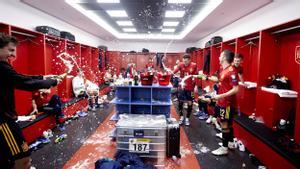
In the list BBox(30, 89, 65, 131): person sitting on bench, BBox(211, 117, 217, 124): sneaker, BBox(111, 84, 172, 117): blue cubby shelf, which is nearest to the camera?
BBox(111, 84, 172, 117): blue cubby shelf

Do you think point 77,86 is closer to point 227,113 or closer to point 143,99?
point 143,99

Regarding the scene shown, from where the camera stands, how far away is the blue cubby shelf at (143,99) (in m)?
3.64

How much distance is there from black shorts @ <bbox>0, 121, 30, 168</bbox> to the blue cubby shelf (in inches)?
77.5

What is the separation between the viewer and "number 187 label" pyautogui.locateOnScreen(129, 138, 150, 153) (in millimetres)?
2703

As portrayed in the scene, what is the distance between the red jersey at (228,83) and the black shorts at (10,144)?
8.16 feet

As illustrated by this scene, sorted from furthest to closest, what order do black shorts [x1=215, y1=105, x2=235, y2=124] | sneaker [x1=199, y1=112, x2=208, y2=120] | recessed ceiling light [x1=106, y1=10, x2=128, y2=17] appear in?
1. recessed ceiling light [x1=106, y1=10, x2=128, y2=17]
2. sneaker [x1=199, y1=112, x2=208, y2=120]
3. black shorts [x1=215, y1=105, x2=235, y2=124]

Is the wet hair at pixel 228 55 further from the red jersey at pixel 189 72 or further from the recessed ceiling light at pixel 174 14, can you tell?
the recessed ceiling light at pixel 174 14

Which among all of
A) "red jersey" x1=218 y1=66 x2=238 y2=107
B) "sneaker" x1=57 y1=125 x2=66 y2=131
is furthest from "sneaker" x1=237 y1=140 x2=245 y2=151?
"sneaker" x1=57 y1=125 x2=66 y2=131

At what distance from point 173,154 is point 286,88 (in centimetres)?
208

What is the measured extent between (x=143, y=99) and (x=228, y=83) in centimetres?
152

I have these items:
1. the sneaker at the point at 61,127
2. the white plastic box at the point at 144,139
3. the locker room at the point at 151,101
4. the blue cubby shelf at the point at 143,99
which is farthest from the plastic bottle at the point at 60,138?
the white plastic box at the point at 144,139

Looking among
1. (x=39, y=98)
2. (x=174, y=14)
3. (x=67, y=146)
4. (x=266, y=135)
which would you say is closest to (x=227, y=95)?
(x=266, y=135)

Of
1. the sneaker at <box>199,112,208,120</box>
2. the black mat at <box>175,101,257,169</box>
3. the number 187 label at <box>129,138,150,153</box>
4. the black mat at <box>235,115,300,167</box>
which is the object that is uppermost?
the black mat at <box>235,115,300,167</box>

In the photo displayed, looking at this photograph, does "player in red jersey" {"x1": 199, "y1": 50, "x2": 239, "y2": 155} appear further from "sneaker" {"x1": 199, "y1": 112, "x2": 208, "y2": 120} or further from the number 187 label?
"sneaker" {"x1": 199, "y1": 112, "x2": 208, "y2": 120}
